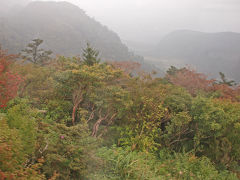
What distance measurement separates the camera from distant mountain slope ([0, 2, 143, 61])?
3671 inches

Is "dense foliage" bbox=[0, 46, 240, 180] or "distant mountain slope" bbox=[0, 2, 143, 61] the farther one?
"distant mountain slope" bbox=[0, 2, 143, 61]

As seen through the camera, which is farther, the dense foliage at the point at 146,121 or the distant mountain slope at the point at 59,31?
the distant mountain slope at the point at 59,31

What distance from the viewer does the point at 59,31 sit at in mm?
120938

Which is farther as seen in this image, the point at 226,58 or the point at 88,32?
the point at 226,58

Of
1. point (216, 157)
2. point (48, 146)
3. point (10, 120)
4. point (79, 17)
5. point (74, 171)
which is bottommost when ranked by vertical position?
point (216, 157)

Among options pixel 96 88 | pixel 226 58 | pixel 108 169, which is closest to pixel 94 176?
pixel 108 169

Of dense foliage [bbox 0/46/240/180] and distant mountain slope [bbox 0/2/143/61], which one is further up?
distant mountain slope [bbox 0/2/143/61]

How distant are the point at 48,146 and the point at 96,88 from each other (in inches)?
151

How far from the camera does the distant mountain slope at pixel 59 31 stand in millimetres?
93250

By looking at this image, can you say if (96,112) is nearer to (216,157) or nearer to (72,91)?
(72,91)

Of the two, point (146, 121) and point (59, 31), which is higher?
point (59, 31)

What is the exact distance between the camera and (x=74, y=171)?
12.3 ft

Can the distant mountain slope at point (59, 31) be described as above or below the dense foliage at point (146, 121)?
above

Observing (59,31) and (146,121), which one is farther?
(59,31)
